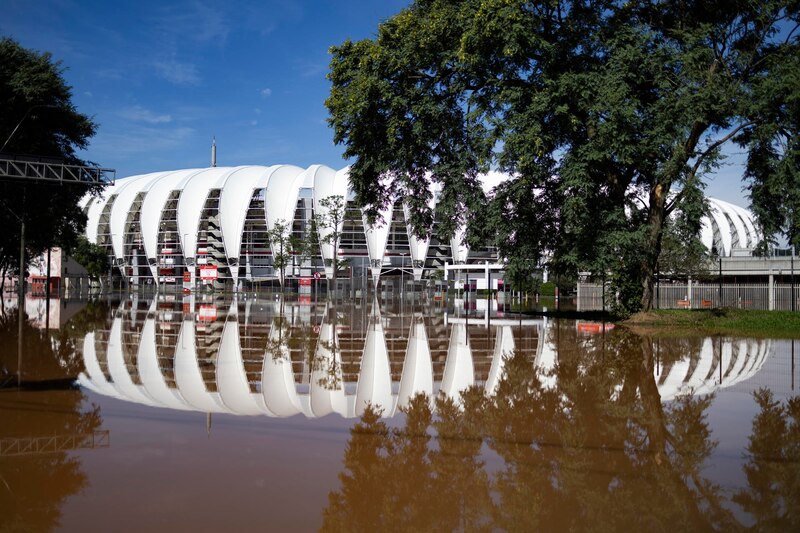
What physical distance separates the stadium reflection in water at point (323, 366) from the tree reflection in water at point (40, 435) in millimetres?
530

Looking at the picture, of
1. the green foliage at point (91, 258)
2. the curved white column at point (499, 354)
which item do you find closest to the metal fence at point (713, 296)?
the curved white column at point (499, 354)

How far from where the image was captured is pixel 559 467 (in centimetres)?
496

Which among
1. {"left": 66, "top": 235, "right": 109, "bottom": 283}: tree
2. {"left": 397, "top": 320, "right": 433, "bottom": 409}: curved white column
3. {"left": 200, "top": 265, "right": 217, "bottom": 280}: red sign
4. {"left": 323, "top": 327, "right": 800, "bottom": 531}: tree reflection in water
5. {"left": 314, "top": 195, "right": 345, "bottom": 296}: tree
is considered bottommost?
{"left": 323, "top": 327, "right": 800, "bottom": 531}: tree reflection in water

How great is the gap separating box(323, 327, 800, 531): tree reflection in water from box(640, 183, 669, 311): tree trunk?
11.9m

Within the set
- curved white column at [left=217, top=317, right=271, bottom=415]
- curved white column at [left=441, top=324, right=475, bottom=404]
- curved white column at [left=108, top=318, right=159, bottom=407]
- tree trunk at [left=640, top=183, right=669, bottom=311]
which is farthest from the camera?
tree trunk at [left=640, top=183, right=669, bottom=311]

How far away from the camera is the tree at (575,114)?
17.6m

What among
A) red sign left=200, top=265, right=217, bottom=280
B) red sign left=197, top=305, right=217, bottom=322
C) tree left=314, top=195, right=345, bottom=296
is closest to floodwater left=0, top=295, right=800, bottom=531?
red sign left=197, top=305, right=217, bottom=322

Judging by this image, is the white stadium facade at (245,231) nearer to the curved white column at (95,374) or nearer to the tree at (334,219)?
the tree at (334,219)

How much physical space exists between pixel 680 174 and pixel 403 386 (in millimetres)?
13225

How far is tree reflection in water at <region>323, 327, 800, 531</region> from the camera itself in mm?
3979

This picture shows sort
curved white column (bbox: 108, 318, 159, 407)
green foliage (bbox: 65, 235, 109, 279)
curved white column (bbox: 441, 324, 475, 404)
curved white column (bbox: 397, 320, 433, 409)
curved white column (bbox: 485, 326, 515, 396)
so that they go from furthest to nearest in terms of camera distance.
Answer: green foliage (bbox: 65, 235, 109, 279) → curved white column (bbox: 485, 326, 515, 396) → curved white column (bbox: 441, 324, 475, 404) → curved white column (bbox: 397, 320, 433, 409) → curved white column (bbox: 108, 318, 159, 407)

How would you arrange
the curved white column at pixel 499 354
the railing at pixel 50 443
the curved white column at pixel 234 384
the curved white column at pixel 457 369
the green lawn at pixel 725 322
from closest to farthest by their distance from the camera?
1. the railing at pixel 50 443
2. the curved white column at pixel 234 384
3. the curved white column at pixel 457 369
4. the curved white column at pixel 499 354
5. the green lawn at pixel 725 322

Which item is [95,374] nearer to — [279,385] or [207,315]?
[279,385]

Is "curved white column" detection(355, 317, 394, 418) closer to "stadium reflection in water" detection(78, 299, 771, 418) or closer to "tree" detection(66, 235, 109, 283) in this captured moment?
"stadium reflection in water" detection(78, 299, 771, 418)
